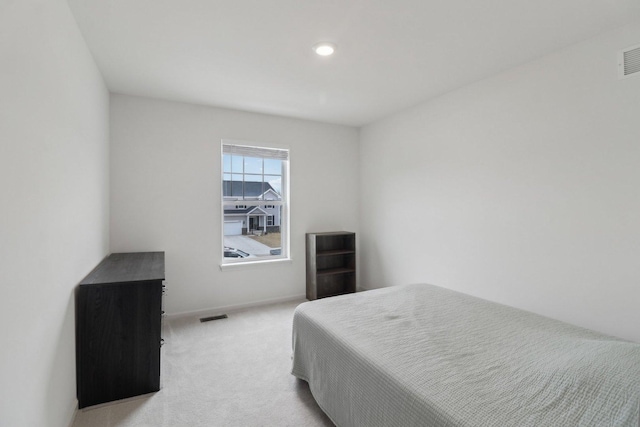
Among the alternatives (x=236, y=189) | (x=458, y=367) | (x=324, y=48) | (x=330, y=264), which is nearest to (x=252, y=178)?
(x=236, y=189)

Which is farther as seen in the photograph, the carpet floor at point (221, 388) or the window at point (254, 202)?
the window at point (254, 202)

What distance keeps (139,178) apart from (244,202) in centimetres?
120

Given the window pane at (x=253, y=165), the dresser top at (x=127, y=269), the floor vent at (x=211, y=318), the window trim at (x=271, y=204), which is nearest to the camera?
the dresser top at (x=127, y=269)

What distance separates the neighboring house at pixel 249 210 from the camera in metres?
3.93

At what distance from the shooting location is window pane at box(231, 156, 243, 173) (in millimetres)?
3924

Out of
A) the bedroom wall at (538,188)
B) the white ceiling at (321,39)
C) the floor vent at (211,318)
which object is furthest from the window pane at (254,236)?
the bedroom wall at (538,188)

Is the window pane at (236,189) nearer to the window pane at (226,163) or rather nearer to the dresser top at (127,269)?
the window pane at (226,163)

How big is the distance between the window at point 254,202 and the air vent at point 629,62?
A: 327 centimetres

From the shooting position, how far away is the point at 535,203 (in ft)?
8.41

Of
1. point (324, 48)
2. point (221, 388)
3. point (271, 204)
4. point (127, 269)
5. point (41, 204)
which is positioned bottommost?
point (221, 388)

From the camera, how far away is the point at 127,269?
245 cm

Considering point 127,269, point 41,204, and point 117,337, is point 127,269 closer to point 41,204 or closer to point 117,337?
point 117,337

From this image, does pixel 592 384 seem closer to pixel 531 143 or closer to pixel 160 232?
pixel 531 143

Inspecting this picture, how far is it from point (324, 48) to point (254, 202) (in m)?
2.24
